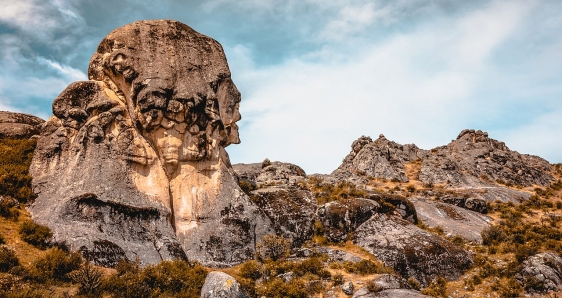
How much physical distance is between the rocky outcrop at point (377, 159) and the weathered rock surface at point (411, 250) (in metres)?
23.7

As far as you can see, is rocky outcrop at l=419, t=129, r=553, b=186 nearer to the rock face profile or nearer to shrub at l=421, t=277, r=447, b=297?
shrub at l=421, t=277, r=447, b=297

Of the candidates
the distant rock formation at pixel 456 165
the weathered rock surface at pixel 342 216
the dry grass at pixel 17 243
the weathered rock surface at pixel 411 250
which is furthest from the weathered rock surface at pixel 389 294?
the distant rock formation at pixel 456 165

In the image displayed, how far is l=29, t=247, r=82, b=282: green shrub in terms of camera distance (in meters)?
17.2

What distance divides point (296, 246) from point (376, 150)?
119 ft

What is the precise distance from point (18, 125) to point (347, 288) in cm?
2528

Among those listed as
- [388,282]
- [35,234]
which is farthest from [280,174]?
[35,234]

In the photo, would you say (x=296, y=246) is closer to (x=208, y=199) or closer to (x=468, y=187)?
(x=208, y=199)

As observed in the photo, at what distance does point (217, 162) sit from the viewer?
28391 millimetres

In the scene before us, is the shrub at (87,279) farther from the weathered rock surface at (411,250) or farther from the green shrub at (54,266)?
the weathered rock surface at (411,250)

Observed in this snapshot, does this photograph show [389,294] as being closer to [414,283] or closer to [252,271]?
[414,283]

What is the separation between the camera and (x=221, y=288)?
61.4ft

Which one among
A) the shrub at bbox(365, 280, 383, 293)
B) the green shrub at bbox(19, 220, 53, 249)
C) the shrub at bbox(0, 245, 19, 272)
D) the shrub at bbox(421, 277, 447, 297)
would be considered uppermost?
the green shrub at bbox(19, 220, 53, 249)

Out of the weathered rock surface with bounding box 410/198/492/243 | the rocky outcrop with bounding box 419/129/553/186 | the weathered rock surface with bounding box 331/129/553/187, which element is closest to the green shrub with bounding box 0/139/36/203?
the weathered rock surface with bounding box 410/198/492/243

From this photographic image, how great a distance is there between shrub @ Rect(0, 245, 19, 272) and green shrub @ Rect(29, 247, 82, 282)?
777 mm
